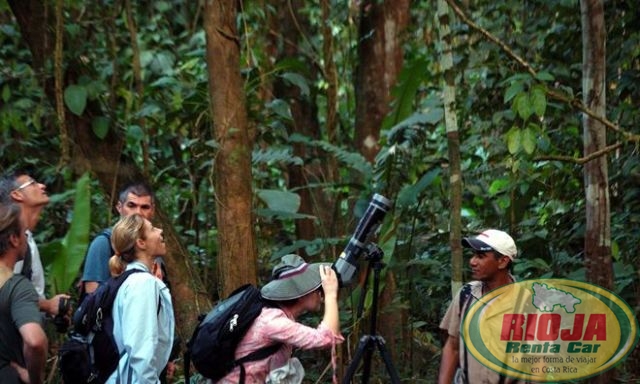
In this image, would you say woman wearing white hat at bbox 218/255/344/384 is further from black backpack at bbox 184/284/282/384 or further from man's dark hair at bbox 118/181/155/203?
man's dark hair at bbox 118/181/155/203

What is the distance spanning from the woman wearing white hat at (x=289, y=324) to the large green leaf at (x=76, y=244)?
Result: 2.16 meters

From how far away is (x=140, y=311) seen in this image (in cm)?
302

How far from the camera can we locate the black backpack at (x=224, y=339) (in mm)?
2914

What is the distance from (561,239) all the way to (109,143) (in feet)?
10.6

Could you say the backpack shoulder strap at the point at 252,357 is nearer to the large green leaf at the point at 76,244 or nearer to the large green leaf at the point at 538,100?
the large green leaf at the point at 538,100

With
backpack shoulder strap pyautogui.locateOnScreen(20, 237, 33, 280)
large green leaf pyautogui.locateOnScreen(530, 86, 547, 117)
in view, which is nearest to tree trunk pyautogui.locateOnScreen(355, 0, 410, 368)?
large green leaf pyautogui.locateOnScreen(530, 86, 547, 117)

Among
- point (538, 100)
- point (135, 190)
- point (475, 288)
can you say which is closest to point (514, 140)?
point (538, 100)

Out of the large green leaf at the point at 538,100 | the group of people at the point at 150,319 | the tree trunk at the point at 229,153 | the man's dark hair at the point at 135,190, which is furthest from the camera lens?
the tree trunk at the point at 229,153

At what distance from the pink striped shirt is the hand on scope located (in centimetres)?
13

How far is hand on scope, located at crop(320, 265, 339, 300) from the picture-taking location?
3.02 metres

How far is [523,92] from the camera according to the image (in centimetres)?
387

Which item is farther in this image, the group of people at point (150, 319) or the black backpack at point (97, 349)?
the black backpack at point (97, 349)

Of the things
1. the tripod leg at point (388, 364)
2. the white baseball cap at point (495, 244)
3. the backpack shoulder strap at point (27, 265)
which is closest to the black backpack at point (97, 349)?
the backpack shoulder strap at point (27, 265)

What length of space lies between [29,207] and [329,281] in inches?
61.9
